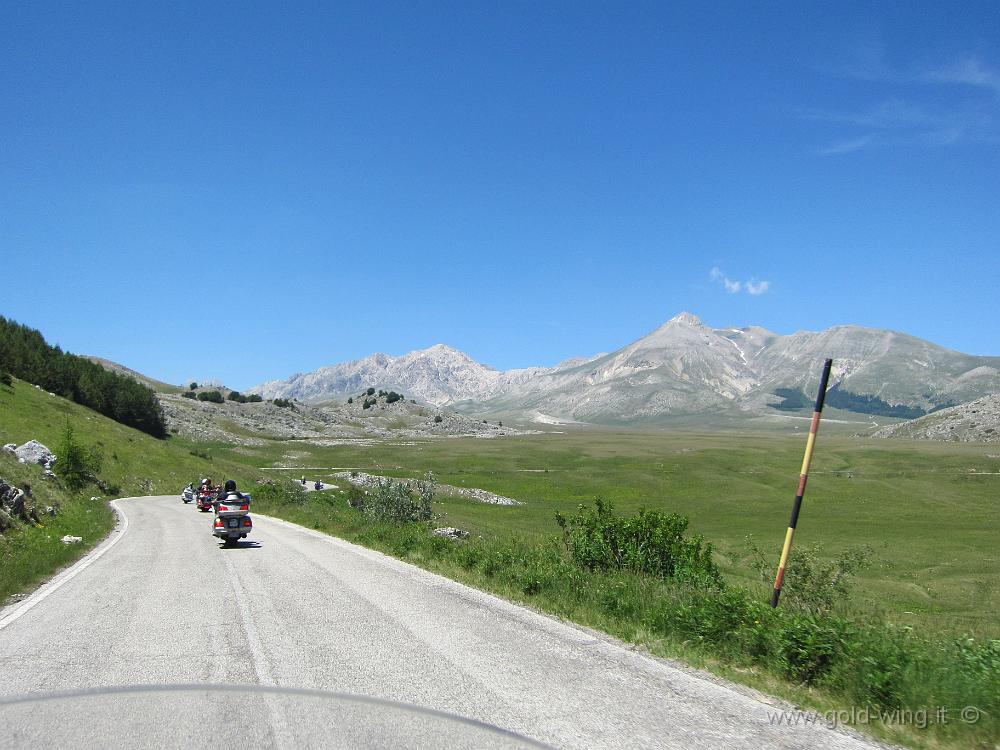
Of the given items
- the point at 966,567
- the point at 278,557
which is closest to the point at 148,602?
the point at 278,557

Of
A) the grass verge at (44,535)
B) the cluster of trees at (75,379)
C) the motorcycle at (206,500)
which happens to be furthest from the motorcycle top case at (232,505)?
the cluster of trees at (75,379)

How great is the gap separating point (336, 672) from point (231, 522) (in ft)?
55.1

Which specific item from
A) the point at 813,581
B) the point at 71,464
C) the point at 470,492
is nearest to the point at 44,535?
the point at 813,581

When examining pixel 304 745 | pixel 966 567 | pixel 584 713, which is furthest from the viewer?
pixel 966 567

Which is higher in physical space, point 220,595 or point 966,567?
point 220,595

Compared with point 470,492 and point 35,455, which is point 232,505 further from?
point 470,492

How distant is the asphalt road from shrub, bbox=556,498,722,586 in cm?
484

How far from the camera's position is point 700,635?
9.85m

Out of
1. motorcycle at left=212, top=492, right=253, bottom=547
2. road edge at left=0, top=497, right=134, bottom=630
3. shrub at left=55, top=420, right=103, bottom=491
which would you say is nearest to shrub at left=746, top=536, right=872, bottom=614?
road edge at left=0, top=497, right=134, bottom=630

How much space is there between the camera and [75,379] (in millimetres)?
106688

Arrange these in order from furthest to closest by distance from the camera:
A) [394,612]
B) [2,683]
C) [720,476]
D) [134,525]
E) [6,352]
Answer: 1. [720,476]
2. [6,352]
3. [134,525]
4. [394,612]
5. [2,683]

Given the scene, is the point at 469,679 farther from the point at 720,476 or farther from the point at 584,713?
the point at 720,476

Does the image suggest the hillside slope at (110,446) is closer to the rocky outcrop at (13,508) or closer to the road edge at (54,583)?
the rocky outcrop at (13,508)

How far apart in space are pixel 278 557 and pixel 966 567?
4312 centimetres
